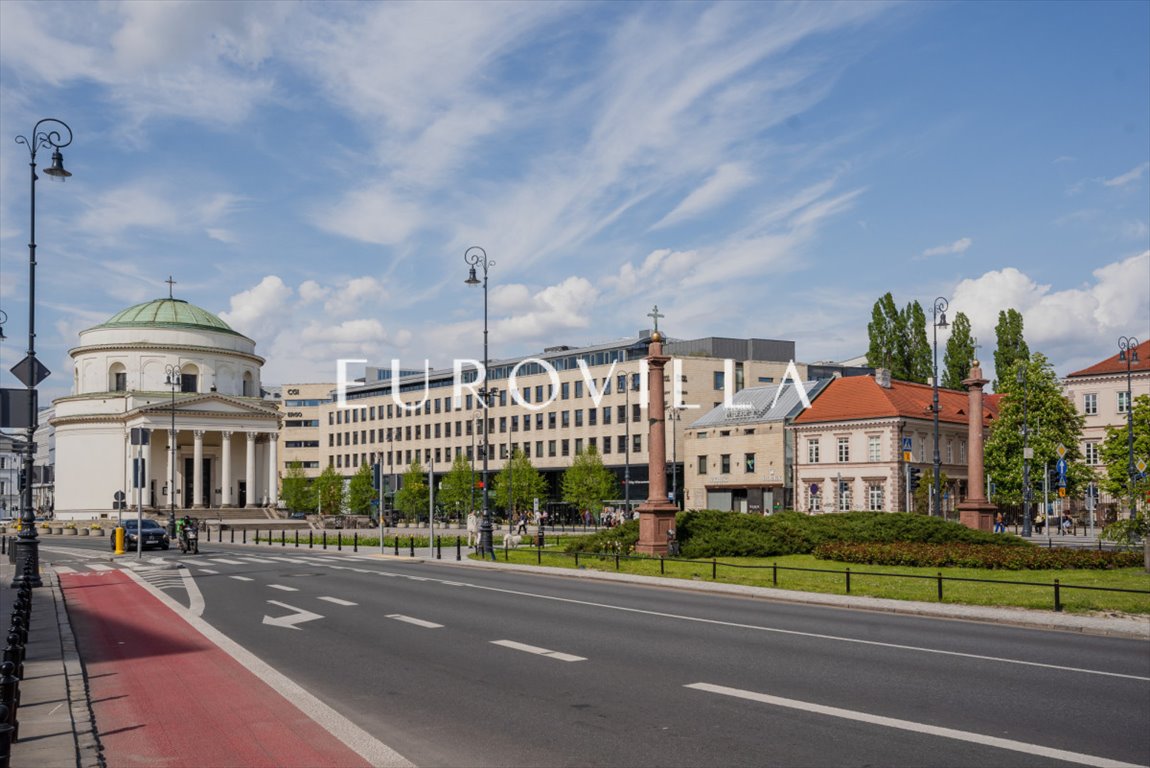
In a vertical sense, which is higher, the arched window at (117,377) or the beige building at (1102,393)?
the arched window at (117,377)

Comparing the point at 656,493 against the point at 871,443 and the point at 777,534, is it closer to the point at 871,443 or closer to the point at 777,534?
the point at 777,534

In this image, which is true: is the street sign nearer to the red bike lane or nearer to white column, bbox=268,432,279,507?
the red bike lane

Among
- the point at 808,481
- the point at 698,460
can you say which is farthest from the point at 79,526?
the point at 808,481

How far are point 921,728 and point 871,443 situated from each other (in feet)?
233

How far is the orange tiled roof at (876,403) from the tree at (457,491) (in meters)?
32.6

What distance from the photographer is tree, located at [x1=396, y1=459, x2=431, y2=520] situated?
10769cm

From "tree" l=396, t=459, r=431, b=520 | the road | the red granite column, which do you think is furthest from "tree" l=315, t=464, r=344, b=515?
the road

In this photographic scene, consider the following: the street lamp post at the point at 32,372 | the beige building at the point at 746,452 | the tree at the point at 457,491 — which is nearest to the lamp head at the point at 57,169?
the street lamp post at the point at 32,372

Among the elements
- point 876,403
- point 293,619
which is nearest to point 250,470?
point 876,403

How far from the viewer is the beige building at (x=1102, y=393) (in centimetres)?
8106

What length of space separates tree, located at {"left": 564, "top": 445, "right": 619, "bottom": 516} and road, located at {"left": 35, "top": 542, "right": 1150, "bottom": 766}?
6933cm

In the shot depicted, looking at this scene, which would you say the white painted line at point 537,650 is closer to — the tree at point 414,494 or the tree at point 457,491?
the tree at point 457,491

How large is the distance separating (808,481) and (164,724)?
75706mm

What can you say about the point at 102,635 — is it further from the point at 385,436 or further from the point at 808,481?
the point at 385,436
